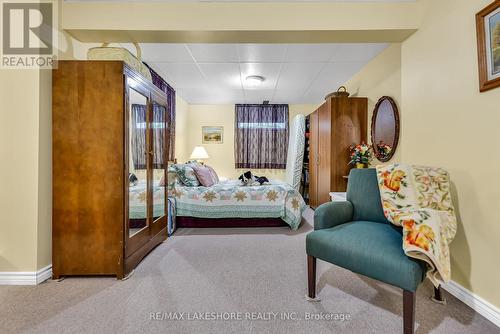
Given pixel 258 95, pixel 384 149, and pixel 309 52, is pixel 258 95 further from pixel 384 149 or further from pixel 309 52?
pixel 384 149

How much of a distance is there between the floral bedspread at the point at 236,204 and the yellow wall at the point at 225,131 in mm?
2669

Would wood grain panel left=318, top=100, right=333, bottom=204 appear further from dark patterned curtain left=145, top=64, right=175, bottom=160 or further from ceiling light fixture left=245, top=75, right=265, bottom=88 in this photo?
dark patterned curtain left=145, top=64, right=175, bottom=160

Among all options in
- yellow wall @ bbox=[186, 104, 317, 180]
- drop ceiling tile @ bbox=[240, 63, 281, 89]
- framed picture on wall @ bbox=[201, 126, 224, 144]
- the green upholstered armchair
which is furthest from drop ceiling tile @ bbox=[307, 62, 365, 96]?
framed picture on wall @ bbox=[201, 126, 224, 144]

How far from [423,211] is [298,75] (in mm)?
3157

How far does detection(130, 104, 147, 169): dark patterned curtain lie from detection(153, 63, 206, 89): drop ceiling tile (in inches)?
66.2

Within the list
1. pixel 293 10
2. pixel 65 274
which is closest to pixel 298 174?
pixel 293 10

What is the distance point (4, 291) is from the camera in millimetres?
1720

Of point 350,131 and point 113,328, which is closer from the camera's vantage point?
point 113,328

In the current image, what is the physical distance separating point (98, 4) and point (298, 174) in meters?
4.12

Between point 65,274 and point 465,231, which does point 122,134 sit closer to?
point 65,274

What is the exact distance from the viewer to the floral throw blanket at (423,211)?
1.21 meters

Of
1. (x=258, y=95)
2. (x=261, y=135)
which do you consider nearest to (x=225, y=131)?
(x=261, y=135)

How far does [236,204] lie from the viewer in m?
3.22

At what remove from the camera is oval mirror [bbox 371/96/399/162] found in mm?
2748
